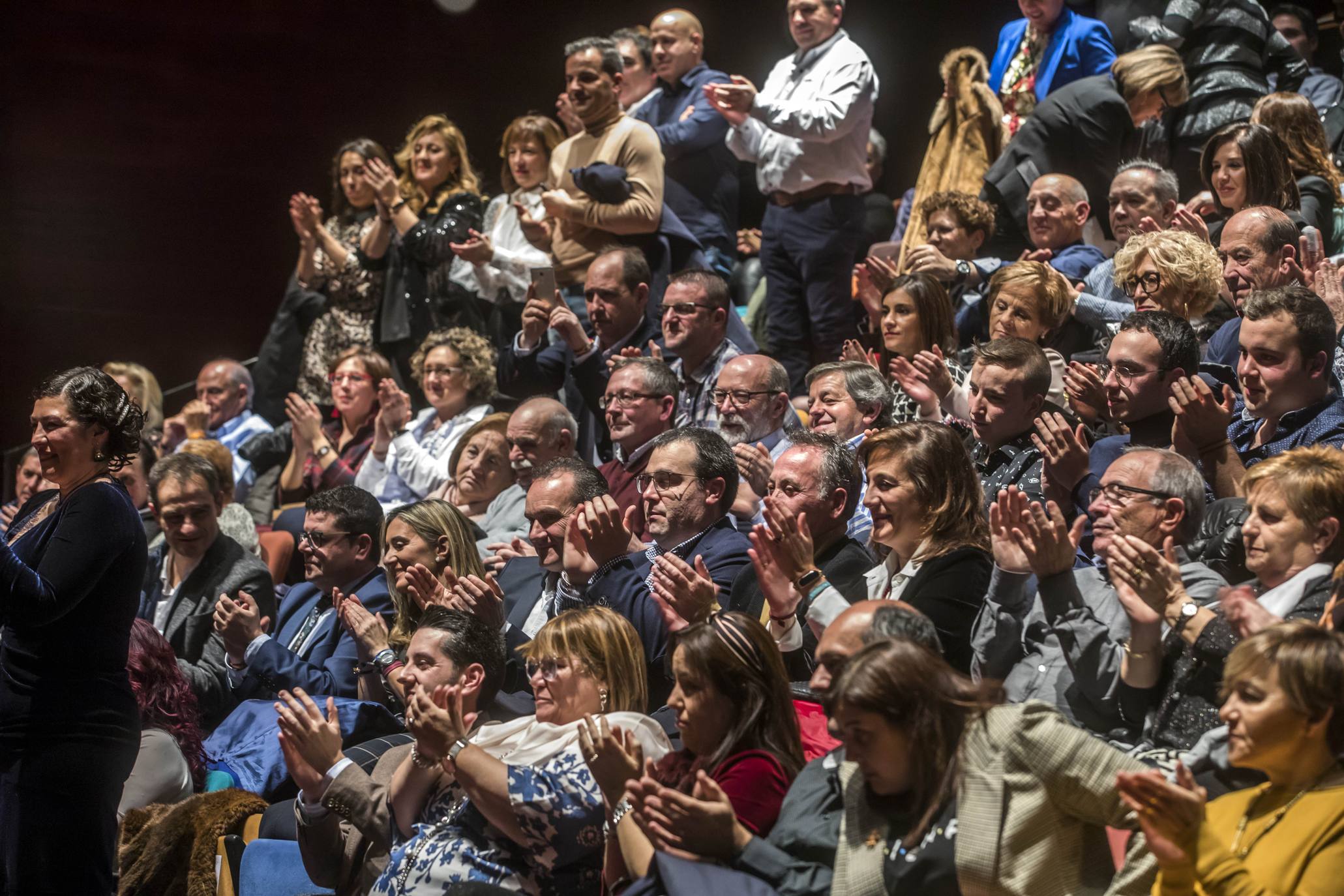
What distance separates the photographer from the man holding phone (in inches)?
213

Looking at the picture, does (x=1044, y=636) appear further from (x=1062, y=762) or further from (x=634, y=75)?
(x=634, y=75)

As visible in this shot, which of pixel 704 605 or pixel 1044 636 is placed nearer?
pixel 1044 636

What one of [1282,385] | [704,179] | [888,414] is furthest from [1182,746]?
[704,179]

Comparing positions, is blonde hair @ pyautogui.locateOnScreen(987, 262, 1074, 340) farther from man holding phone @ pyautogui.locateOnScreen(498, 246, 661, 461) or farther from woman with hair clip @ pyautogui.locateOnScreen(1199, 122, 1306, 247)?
man holding phone @ pyautogui.locateOnScreen(498, 246, 661, 461)

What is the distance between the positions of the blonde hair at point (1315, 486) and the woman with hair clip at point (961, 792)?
0.78 meters

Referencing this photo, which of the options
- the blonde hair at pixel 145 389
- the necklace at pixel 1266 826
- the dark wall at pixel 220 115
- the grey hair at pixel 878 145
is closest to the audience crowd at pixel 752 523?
the necklace at pixel 1266 826

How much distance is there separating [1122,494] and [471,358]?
10.9ft

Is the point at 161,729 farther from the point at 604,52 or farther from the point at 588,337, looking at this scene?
the point at 604,52

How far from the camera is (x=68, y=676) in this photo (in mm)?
3062

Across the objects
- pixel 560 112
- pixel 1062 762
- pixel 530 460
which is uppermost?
pixel 560 112

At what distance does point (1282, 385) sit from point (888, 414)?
1.22 metres

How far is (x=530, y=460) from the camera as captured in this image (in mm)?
5090

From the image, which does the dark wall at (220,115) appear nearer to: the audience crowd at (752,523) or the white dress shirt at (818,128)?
the audience crowd at (752,523)

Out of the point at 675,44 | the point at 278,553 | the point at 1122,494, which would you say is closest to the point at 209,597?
the point at 278,553
